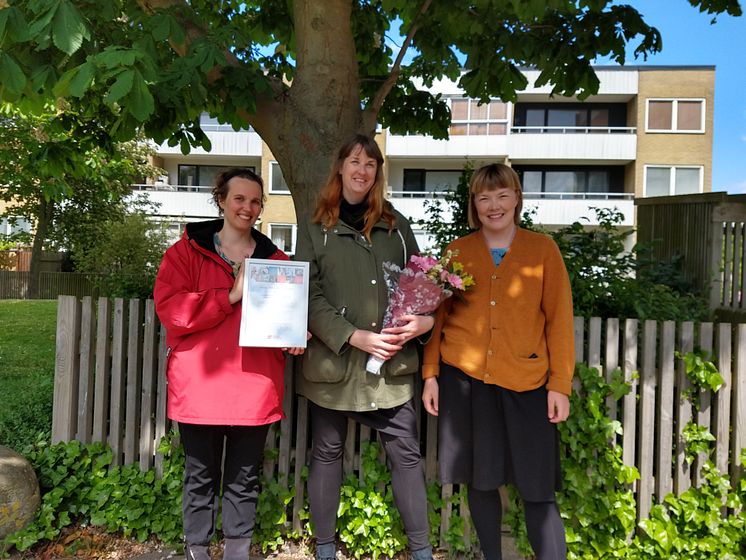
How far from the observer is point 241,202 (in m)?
3.03

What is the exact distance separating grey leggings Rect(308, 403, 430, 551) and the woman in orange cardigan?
18 centimetres

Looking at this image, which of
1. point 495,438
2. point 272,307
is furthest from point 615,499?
point 272,307

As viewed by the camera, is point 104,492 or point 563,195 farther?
point 563,195

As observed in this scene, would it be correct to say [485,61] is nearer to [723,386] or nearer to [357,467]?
[723,386]

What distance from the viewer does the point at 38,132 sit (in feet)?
50.0

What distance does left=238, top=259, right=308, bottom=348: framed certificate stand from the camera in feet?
9.01

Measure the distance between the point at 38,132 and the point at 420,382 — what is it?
16025 millimetres

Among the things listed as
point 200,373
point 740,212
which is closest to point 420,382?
point 200,373

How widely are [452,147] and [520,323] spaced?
990 inches

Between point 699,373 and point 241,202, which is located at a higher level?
point 241,202

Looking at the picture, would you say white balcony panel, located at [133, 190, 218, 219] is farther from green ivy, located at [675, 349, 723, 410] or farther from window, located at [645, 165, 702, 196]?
green ivy, located at [675, 349, 723, 410]

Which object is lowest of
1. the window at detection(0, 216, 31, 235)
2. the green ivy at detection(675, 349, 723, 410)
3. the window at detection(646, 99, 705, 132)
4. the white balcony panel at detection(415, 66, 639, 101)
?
the green ivy at detection(675, 349, 723, 410)

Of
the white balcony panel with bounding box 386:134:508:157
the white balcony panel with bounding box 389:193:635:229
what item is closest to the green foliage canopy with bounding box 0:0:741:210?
the white balcony panel with bounding box 389:193:635:229

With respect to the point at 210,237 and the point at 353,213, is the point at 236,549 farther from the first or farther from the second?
the point at 353,213
